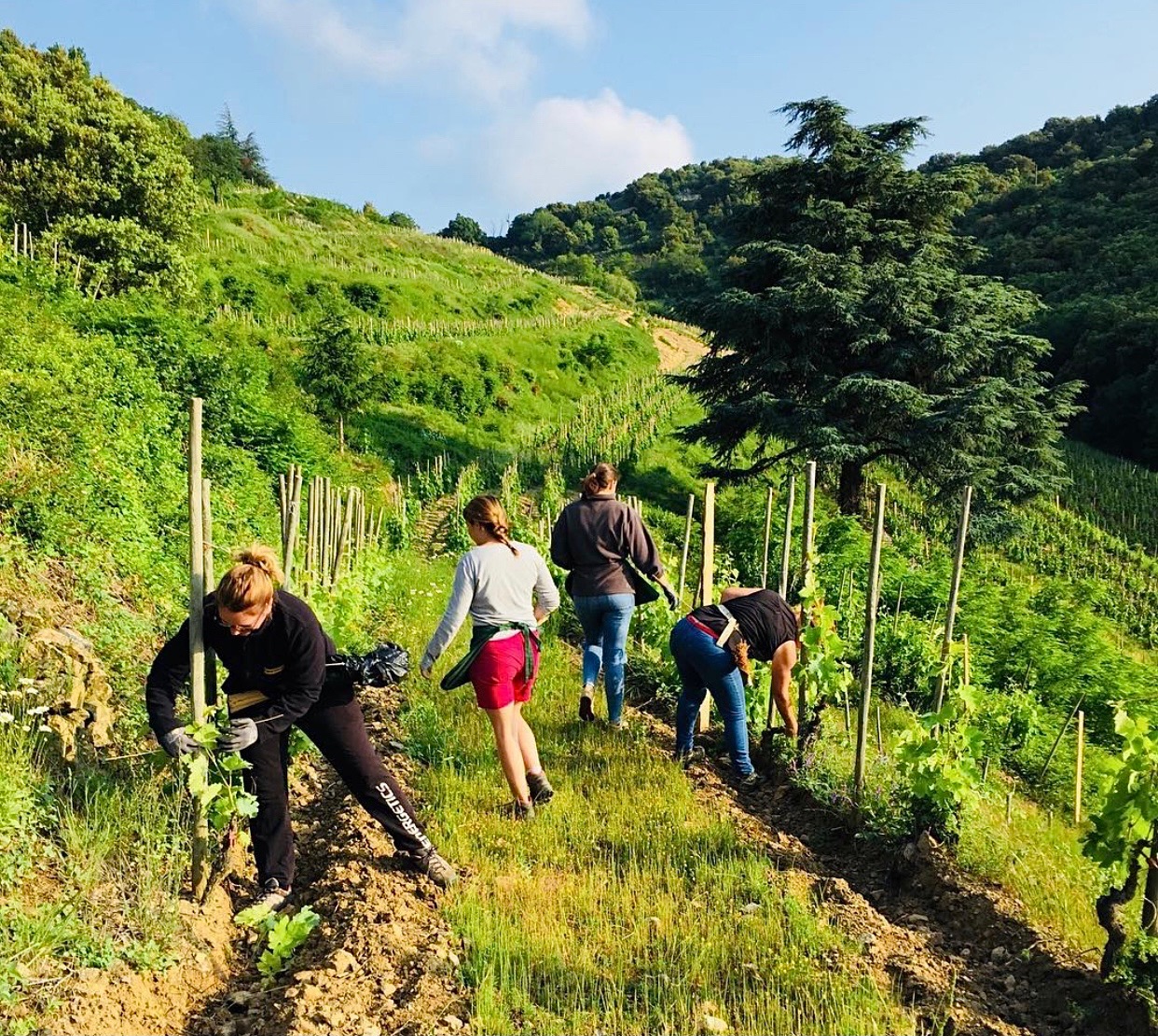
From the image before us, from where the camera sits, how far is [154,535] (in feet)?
27.7

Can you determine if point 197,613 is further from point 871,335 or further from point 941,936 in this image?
point 871,335

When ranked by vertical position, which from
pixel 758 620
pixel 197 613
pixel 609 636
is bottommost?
pixel 609 636

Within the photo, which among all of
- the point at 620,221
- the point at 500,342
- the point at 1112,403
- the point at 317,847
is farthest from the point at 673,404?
the point at 620,221

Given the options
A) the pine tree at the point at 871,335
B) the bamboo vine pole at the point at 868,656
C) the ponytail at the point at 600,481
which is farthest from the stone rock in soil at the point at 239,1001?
the pine tree at the point at 871,335

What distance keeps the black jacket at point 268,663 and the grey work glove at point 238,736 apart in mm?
95

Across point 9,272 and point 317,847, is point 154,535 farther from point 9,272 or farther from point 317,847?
point 9,272

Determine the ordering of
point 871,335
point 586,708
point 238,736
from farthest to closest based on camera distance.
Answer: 1. point 871,335
2. point 586,708
3. point 238,736

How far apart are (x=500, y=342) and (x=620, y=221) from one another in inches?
3364

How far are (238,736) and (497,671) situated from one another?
132 cm

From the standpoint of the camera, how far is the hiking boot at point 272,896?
11.6 feet

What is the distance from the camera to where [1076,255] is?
166 feet

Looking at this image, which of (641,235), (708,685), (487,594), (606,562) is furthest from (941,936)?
(641,235)

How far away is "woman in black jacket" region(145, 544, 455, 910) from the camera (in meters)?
3.31

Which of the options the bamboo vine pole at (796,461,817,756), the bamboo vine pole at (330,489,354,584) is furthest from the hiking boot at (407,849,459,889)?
the bamboo vine pole at (330,489,354,584)
